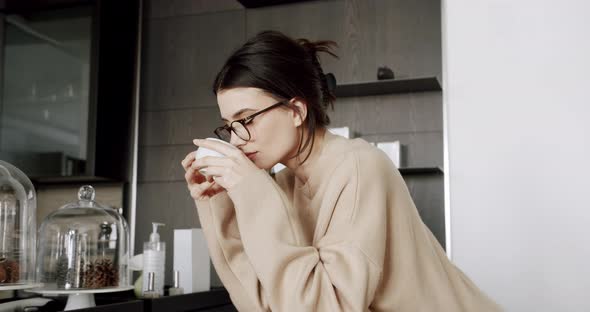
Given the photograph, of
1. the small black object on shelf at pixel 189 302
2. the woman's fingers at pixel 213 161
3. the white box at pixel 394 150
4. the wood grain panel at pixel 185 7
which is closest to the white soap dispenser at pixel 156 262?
the small black object on shelf at pixel 189 302

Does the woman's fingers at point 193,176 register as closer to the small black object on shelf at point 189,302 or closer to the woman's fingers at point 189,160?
the woman's fingers at point 189,160

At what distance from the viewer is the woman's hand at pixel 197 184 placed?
1.22m

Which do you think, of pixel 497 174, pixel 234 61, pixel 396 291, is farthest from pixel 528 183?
pixel 234 61

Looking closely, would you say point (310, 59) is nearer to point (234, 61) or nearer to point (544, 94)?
point (234, 61)

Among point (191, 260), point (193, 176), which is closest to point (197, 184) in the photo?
point (193, 176)

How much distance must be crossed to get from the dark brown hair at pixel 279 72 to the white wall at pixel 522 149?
88 cm

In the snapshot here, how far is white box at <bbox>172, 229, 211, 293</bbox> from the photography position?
2156 mm

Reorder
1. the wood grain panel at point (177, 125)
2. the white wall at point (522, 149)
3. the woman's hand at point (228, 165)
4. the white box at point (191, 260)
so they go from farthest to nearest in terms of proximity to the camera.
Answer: the wood grain panel at point (177, 125), the white box at point (191, 260), the white wall at point (522, 149), the woman's hand at point (228, 165)

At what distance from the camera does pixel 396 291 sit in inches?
42.7

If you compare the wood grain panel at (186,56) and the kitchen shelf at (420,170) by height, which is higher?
the wood grain panel at (186,56)

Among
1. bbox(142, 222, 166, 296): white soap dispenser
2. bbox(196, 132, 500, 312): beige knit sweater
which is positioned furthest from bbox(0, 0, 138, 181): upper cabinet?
bbox(196, 132, 500, 312): beige knit sweater

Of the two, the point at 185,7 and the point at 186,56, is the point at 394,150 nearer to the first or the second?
the point at 186,56

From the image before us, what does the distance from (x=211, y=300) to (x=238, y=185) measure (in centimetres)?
A: 100

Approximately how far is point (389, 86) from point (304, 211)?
6.64 feet
